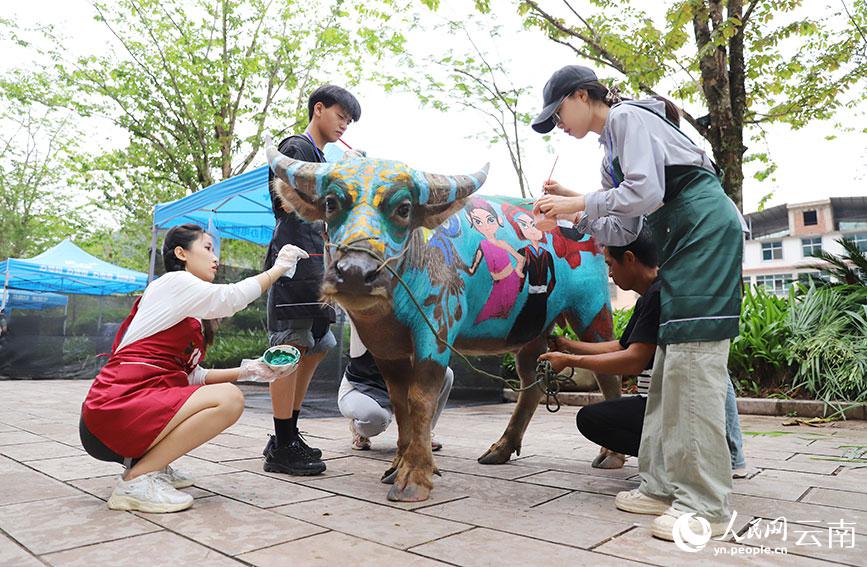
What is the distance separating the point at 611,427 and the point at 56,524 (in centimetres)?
245

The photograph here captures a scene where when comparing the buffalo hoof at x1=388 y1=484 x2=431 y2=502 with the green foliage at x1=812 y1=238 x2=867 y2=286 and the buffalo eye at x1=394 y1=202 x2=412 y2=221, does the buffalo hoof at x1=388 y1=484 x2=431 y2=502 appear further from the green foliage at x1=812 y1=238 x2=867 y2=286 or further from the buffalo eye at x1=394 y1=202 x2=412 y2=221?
the green foliage at x1=812 y1=238 x2=867 y2=286

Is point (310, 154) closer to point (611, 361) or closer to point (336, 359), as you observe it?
point (611, 361)

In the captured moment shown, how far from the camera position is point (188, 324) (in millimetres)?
2777

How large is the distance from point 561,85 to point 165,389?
86.7 inches

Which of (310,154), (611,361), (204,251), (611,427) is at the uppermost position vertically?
(310,154)

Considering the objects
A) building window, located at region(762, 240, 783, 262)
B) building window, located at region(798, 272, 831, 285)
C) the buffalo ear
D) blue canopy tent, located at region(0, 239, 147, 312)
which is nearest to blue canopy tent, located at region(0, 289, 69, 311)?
blue canopy tent, located at region(0, 239, 147, 312)

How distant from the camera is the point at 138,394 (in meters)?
2.54

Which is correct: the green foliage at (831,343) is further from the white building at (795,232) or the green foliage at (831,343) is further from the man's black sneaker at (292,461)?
the white building at (795,232)

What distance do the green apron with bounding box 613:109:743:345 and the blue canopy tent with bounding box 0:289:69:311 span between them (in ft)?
50.1

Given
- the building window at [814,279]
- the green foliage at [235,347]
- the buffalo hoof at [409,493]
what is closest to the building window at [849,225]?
the building window at [814,279]

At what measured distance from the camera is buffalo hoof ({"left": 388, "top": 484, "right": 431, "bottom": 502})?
8.70ft

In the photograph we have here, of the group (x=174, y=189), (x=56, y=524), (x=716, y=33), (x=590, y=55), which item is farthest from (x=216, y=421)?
(x=174, y=189)

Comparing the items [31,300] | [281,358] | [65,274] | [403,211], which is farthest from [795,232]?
[281,358]

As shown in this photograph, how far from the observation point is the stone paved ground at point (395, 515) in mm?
1943
